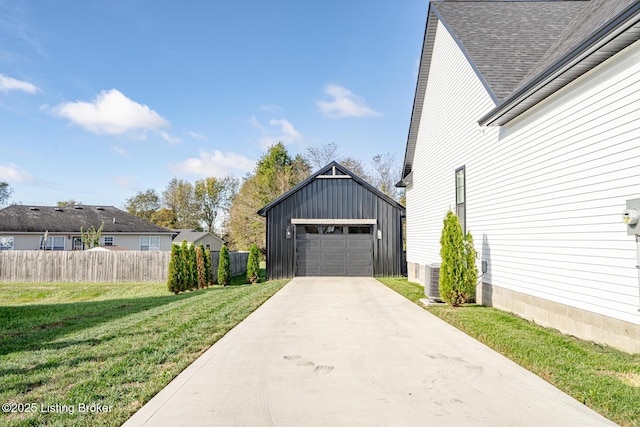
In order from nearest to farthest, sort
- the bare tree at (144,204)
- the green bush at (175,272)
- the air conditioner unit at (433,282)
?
the air conditioner unit at (433,282) → the green bush at (175,272) → the bare tree at (144,204)

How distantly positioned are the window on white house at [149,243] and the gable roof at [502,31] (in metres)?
24.9

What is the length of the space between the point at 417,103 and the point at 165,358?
12.3 m

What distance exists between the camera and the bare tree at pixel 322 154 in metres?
39.6

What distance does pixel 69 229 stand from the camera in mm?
27859

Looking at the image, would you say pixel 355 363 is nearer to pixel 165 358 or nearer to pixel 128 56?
pixel 165 358

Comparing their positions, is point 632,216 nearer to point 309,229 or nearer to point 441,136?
point 441,136

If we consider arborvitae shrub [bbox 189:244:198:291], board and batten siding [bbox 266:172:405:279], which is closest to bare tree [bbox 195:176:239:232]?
board and batten siding [bbox 266:172:405:279]

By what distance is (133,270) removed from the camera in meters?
19.3

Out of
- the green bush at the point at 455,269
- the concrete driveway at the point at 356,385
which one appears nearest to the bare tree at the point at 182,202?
the green bush at the point at 455,269

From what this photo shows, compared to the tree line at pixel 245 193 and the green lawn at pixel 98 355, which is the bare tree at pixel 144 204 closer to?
the tree line at pixel 245 193

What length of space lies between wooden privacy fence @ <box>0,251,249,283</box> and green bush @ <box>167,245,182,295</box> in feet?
12.6

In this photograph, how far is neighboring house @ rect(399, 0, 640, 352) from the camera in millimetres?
4703

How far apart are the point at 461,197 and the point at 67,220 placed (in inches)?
1153

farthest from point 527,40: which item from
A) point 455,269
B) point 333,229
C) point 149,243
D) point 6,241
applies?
point 6,241
